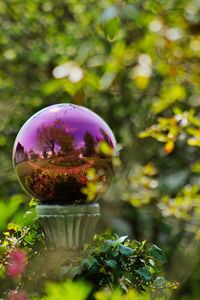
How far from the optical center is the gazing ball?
1.78 meters

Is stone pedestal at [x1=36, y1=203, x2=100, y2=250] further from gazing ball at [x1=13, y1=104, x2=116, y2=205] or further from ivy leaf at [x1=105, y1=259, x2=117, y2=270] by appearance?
ivy leaf at [x1=105, y1=259, x2=117, y2=270]

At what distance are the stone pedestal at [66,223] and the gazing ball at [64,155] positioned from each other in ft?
0.18

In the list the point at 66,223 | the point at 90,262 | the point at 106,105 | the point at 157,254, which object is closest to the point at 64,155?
the point at 66,223

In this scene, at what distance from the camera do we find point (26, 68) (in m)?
4.62

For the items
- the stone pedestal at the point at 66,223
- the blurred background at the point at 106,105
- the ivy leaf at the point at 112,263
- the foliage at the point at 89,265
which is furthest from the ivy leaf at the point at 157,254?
the blurred background at the point at 106,105

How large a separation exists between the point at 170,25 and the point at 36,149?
87cm

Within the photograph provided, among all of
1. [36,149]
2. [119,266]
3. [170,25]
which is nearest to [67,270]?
[119,266]

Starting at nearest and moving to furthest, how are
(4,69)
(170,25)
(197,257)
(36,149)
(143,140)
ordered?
(170,25)
(36,149)
(197,257)
(143,140)
(4,69)

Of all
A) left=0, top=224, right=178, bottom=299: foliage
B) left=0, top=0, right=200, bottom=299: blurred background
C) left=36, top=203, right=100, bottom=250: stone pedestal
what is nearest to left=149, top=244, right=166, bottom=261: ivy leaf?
left=0, top=224, right=178, bottom=299: foliage

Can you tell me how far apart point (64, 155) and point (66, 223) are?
1.20ft

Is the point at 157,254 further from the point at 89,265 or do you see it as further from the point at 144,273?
the point at 89,265

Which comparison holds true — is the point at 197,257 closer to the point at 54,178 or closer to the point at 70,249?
the point at 70,249

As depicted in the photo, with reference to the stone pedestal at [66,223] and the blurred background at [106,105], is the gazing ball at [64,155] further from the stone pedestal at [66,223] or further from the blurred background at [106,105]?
the blurred background at [106,105]

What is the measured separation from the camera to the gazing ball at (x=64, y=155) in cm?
178
